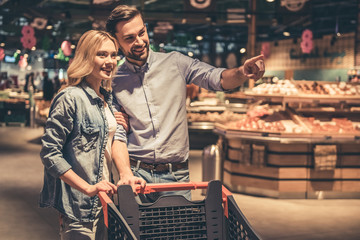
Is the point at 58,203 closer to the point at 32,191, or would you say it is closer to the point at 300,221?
the point at 300,221

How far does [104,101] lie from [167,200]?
1.89 ft

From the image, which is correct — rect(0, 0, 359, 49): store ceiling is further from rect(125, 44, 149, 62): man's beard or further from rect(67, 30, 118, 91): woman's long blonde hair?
rect(67, 30, 118, 91): woman's long blonde hair

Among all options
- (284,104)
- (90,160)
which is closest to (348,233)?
(284,104)

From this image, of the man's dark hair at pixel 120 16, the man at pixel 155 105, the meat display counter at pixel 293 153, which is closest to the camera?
the man's dark hair at pixel 120 16

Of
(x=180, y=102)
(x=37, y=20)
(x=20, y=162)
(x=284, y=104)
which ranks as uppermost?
(x=37, y=20)

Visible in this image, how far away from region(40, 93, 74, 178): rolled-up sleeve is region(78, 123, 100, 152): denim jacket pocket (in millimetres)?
64

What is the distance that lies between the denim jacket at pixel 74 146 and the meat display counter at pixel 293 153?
4.89 m

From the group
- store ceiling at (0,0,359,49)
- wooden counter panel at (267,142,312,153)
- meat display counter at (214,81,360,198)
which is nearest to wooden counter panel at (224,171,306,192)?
meat display counter at (214,81,360,198)

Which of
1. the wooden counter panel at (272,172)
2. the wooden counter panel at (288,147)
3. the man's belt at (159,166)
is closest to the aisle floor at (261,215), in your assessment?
the wooden counter panel at (272,172)

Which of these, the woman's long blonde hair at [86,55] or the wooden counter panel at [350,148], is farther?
the wooden counter panel at [350,148]

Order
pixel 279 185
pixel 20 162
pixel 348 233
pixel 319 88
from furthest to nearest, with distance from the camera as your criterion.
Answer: pixel 20 162 < pixel 319 88 < pixel 279 185 < pixel 348 233

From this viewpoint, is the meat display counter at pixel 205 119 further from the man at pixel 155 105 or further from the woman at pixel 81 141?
the woman at pixel 81 141

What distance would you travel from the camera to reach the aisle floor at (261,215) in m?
5.46

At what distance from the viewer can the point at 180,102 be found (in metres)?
2.73
